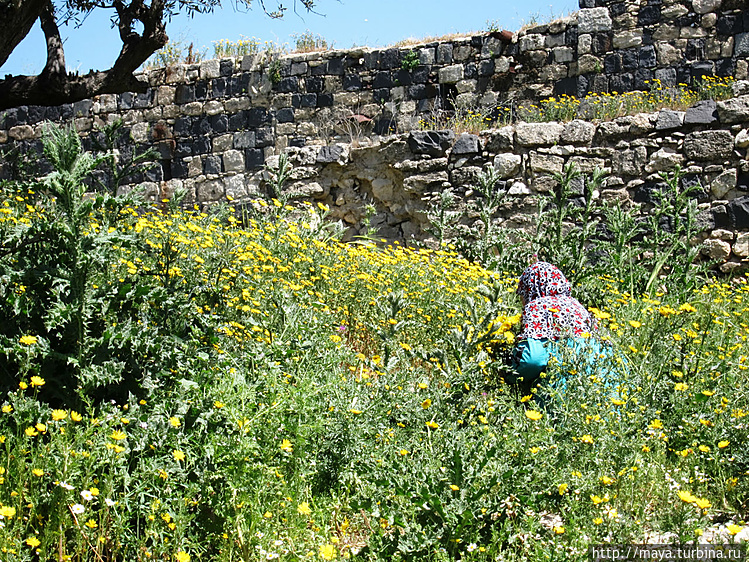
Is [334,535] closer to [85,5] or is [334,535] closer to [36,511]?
[36,511]

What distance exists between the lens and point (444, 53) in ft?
34.5

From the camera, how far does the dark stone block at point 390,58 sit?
10.6 m

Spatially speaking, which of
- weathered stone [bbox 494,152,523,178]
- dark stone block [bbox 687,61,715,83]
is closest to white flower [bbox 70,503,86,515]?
weathered stone [bbox 494,152,523,178]

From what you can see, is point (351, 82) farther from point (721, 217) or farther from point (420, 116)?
point (721, 217)

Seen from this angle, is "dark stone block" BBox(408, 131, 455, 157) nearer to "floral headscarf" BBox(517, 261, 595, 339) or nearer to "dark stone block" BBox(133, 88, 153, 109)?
"floral headscarf" BBox(517, 261, 595, 339)

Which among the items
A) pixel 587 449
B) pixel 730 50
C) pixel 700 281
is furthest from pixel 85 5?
pixel 730 50

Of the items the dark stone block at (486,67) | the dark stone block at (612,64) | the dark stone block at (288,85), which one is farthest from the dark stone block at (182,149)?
the dark stone block at (612,64)

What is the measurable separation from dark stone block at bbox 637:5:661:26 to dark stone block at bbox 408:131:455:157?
368 cm

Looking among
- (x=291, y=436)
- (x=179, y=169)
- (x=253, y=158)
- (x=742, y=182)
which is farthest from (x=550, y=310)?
(x=179, y=169)

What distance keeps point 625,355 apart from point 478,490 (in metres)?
1.73

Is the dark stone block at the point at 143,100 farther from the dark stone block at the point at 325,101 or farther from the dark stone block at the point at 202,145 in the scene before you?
the dark stone block at the point at 325,101

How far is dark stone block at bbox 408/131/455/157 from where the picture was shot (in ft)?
27.9

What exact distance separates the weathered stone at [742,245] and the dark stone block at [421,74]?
5.15 m

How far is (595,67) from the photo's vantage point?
1012cm
